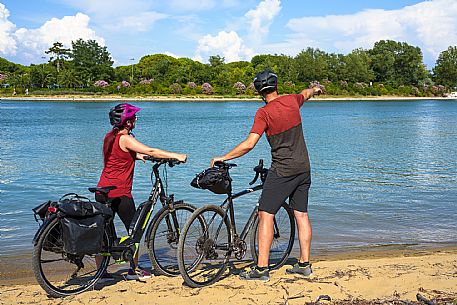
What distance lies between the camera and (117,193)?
17.9 feet

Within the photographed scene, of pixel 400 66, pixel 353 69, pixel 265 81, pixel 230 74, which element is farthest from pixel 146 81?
pixel 265 81

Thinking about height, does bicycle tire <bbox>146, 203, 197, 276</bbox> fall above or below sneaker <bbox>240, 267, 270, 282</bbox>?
above

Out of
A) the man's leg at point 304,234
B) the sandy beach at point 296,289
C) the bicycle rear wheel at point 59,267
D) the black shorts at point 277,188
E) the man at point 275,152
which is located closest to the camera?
the bicycle rear wheel at point 59,267

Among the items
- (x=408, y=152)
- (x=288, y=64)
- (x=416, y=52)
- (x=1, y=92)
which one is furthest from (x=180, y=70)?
(x=408, y=152)

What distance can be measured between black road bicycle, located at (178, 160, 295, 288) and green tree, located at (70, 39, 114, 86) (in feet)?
341

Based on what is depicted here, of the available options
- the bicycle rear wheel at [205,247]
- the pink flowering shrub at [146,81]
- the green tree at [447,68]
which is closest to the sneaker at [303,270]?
Result: the bicycle rear wheel at [205,247]

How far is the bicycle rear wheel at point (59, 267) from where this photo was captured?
483 cm

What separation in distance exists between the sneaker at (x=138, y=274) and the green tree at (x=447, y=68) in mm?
146072

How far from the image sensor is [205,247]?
556 centimetres

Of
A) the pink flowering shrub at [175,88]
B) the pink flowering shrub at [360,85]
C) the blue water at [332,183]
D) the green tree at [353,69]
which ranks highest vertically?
the green tree at [353,69]

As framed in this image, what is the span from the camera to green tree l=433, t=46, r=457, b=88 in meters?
138

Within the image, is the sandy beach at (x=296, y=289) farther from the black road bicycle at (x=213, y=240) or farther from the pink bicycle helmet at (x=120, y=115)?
the pink bicycle helmet at (x=120, y=115)

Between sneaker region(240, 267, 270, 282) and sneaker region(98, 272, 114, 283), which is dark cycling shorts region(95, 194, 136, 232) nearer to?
sneaker region(98, 272, 114, 283)

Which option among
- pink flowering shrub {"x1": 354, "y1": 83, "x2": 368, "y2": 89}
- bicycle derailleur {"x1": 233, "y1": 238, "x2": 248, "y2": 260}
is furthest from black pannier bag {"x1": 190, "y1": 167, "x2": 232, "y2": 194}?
pink flowering shrub {"x1": 354, "y1": 83, "x2": 368, "y2": 89}
